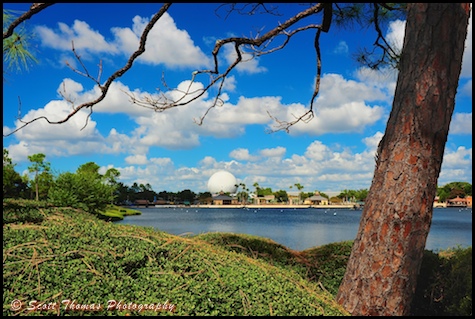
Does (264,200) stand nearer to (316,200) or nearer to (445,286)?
(316,200)

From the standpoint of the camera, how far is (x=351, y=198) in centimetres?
9856

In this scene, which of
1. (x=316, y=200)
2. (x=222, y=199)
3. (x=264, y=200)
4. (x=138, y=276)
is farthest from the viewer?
(x=316, y=200)

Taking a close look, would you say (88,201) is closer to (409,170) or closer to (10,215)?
(10,215)

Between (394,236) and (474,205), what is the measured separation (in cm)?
80

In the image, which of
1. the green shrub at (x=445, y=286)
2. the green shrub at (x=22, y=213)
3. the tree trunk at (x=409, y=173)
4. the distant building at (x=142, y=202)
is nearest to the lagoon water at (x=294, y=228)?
the green shrub at (x=445, y=286)

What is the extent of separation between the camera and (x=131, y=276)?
9.35 feet

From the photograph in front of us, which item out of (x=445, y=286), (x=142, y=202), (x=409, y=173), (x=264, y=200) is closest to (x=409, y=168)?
(x=409, y=173)

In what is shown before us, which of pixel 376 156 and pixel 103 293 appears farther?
pixel 376 156

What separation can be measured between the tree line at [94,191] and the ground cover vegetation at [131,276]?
207 cm

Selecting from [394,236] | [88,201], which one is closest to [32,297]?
[394,236]

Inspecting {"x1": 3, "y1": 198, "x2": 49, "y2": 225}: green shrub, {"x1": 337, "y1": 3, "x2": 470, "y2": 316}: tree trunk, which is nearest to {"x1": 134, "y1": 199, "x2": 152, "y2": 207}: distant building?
{"x1": 3, "y1": 198, "x2": 49, "y2": 225}: green shrub

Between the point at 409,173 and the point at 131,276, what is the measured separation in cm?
227

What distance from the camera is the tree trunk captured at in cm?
324

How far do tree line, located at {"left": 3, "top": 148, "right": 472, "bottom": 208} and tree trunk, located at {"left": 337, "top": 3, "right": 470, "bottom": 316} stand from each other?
385 centimetres
